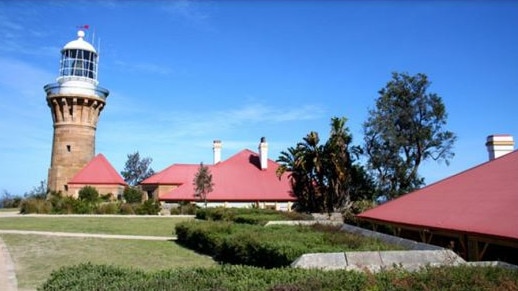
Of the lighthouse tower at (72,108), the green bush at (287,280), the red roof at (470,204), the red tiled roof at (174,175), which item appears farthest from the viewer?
the lighthouse tower at (72,108)

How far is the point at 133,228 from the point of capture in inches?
922

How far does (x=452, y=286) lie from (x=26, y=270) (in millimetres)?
10564

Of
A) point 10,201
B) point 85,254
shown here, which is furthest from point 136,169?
point 85,254

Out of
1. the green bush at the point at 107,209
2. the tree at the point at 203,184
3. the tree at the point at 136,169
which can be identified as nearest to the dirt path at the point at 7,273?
the green bush at the point at 107,209

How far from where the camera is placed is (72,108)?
145ft

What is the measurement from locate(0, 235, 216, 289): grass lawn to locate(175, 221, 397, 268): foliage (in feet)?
1.93

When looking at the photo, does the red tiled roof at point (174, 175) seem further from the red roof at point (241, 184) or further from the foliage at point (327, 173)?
the foliage at point (327, 173)

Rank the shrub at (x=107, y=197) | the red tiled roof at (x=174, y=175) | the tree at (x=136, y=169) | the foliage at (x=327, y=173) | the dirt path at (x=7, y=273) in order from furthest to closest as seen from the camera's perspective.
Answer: the tree at (x=136, y=169) → the red tiled roof at (x=174, y=175) → the shrub at (x=107, y=197) → the foliage at (x=327, y=173) → the dirt path at (x=7, y=273)

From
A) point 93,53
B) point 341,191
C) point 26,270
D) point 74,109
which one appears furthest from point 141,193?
point 26,270

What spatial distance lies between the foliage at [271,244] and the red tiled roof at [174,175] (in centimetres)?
2641

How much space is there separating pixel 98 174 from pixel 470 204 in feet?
123

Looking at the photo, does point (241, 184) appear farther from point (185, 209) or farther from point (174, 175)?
point (174, 175)

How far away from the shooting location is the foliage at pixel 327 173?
34500 millimetres

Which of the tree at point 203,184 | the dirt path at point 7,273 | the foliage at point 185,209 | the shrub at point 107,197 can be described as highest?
the tree at point 203,184
